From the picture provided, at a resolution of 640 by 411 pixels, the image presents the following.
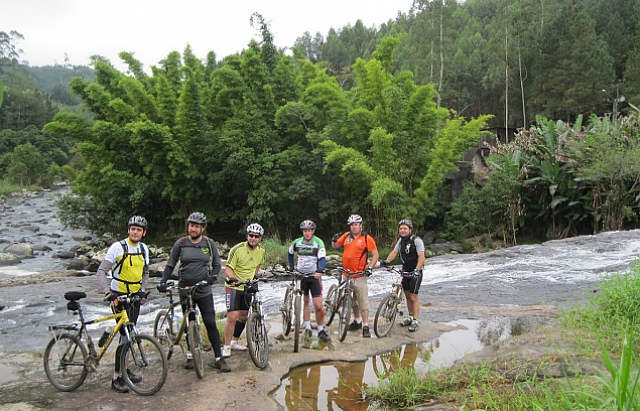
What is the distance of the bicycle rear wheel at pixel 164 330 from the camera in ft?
19.6

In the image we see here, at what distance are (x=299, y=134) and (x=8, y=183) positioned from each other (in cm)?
3040

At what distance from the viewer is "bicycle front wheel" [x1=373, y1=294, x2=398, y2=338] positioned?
6.85 metres

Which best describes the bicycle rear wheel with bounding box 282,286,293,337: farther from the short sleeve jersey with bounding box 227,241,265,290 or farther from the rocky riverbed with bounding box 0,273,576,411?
the short sleeve jersey with bounding box 227,241,265,290

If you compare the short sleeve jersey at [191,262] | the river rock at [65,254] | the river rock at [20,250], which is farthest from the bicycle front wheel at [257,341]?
the river rock at [20,250]

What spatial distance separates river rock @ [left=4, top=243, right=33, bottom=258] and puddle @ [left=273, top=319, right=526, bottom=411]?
16392 mm

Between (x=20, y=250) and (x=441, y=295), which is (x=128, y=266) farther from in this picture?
(x=20, y=250)

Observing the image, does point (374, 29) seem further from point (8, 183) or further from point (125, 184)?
point (125, 184)

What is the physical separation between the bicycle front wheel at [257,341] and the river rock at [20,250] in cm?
1599

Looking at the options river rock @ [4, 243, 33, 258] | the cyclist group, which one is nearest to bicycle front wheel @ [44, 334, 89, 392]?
the cyclist group

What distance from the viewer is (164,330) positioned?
6430 mm

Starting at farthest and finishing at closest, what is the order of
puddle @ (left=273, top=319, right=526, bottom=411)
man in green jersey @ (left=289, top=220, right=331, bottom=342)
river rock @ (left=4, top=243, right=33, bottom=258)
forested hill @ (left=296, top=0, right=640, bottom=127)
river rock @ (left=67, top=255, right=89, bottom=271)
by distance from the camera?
1. forested hill @ (left=296, top=0, right=640, bottom=127)
2. river rock @ (left=4, top=243, right=33, bottom=258)
3. river rock @ (left=67, top=255, right=89, bottom=271)
4. man in green jersey @ (left=289, top=220, right=331, bottom=342)
5. puddle @ (left=273, top=319, right=526, bottom=411)

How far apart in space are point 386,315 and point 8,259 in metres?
15.1

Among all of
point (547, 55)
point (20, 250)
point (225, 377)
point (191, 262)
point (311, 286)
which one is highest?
point (547, 55)

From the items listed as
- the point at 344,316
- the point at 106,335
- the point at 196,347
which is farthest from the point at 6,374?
the point at 344,316
